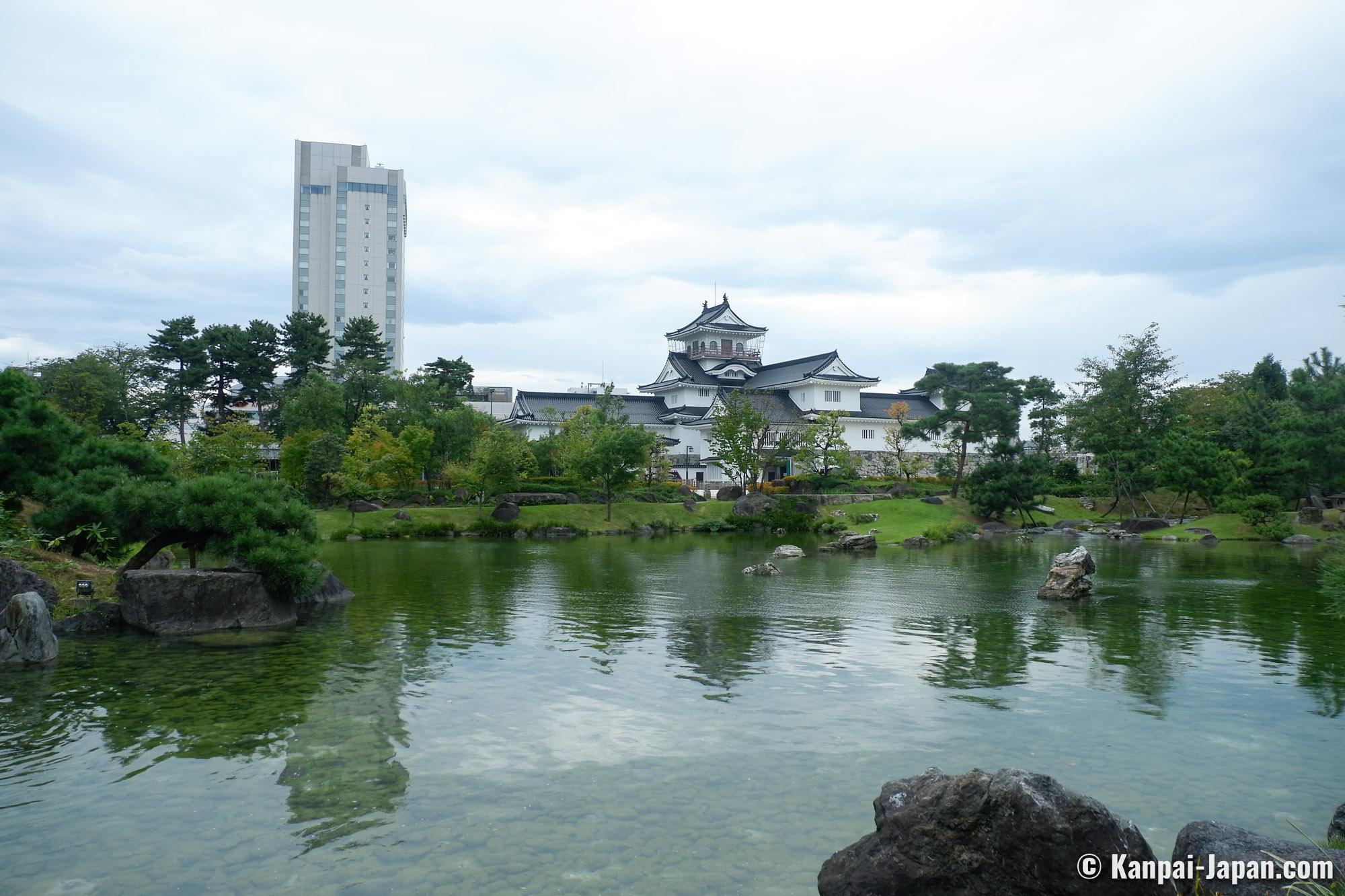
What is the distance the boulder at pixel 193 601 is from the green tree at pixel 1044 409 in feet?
186

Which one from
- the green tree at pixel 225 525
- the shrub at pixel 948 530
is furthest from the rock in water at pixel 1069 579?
the shrub at pixel 948 530

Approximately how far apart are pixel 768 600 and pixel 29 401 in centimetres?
1620

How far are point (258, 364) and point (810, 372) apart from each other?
136 feet

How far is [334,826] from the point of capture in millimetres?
7375

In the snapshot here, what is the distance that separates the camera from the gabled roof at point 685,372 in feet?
258

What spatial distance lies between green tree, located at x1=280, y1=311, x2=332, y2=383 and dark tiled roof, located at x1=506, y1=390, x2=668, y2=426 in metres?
16.4

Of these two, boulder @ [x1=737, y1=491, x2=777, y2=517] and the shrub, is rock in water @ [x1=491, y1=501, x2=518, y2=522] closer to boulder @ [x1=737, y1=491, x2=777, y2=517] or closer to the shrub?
boulder @ [x1=737, y1=491, x2=777, y2=517]

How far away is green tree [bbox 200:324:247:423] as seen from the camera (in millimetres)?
60625


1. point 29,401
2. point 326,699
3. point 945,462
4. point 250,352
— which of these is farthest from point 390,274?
point 326,699

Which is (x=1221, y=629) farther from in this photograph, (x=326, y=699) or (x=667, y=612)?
(x=326, y=699)

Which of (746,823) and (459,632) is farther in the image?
(459,632)

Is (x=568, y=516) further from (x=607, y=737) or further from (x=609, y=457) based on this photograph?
(x=607, y=737)

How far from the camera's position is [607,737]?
9820 millimetres

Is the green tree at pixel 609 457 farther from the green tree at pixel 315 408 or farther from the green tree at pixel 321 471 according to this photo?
the green tree at pixel 315 408
